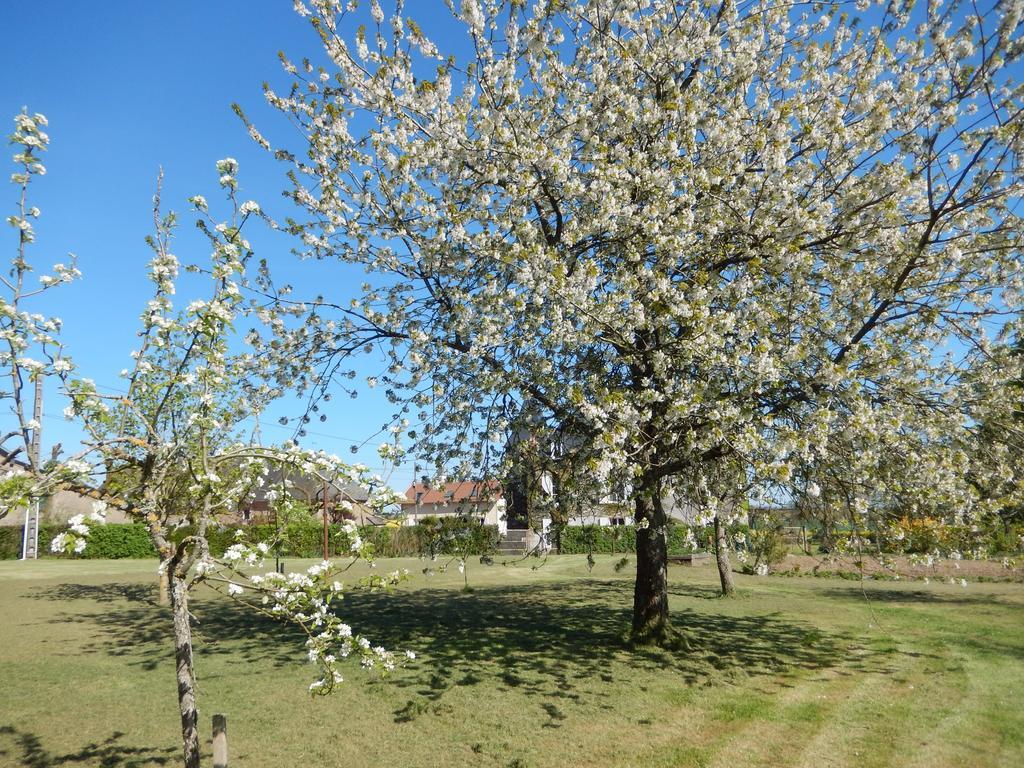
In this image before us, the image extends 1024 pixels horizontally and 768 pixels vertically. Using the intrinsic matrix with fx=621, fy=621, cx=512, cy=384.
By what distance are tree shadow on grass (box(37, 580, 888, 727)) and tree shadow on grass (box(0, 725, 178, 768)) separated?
2716 mm

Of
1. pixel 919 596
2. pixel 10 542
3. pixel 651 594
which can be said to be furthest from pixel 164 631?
pixel 10 542

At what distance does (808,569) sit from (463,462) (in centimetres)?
2267

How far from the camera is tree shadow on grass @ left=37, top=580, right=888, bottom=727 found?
31.6 ft

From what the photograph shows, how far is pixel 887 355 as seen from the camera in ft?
27.5

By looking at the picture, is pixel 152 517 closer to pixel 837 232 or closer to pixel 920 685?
pixel 837 232

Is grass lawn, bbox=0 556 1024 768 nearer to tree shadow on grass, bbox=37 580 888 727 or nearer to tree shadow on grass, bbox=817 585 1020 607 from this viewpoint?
tree shadow on grass, bbox=37 580 888 727

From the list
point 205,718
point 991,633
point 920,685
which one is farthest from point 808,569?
point 205,718

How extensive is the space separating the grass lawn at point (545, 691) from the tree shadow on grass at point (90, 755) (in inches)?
1.2

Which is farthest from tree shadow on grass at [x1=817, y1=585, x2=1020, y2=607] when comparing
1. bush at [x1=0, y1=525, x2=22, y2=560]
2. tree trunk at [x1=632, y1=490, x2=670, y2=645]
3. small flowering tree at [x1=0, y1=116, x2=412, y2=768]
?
bush at [x1=0, y1=525, x2=22, y2=560]

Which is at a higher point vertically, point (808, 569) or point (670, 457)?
point (670, 457)

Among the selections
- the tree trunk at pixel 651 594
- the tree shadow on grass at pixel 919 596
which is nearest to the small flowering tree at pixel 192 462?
the tree trunk at pixel 651 594

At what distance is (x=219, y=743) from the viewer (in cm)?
516

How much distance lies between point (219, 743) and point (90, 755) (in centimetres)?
284

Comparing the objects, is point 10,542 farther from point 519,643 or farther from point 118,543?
point 519,643
